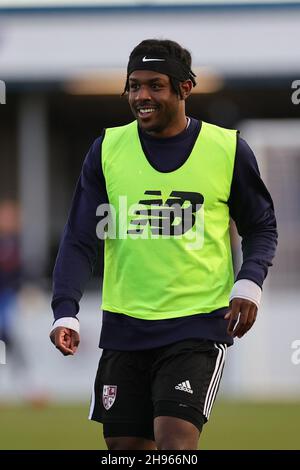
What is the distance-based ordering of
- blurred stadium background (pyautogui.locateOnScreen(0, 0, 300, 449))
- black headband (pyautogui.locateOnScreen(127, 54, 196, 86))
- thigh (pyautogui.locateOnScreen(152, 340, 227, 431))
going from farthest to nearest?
blurred stadium background (pyautogui.locateOnScreen(0, 0, 300, 449)) < black headband (pyautogui.locateOnScreen(127, 54, 196, 86)) < thigh (pyautogui.locateOnScreen(152, 340, 227, 431))

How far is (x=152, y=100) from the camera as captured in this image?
241 inches

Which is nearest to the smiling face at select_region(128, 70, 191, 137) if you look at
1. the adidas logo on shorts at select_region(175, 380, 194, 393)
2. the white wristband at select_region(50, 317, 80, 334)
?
the white wristband at select_region(50, 317, 80, 334)

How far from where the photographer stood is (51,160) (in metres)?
27.2

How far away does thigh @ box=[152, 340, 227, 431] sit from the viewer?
5.94m

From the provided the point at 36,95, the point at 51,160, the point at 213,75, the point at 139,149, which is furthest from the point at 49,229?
the point at 139,149

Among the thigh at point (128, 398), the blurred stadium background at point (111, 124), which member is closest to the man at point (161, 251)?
the thigh at point (128, 398)

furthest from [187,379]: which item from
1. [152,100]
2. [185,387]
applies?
[152,100]

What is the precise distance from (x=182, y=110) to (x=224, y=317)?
102 centimetres

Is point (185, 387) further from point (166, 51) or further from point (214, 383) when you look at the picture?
point (166, 51)

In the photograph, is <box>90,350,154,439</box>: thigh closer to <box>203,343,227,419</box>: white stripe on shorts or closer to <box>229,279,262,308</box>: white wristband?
<box>203,343,227,419</box>: white stripe on shorts

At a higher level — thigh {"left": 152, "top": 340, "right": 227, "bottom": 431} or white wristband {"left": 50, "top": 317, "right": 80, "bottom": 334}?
white wristband {"left": 50, "top": 317, "right": 80, "bottom": 334}

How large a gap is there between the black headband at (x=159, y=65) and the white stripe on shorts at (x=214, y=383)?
4.26 feet

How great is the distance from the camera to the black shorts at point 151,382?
6.01 m

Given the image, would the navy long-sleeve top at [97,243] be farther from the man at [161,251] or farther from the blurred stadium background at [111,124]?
the blurred stadium background at [111,124]
